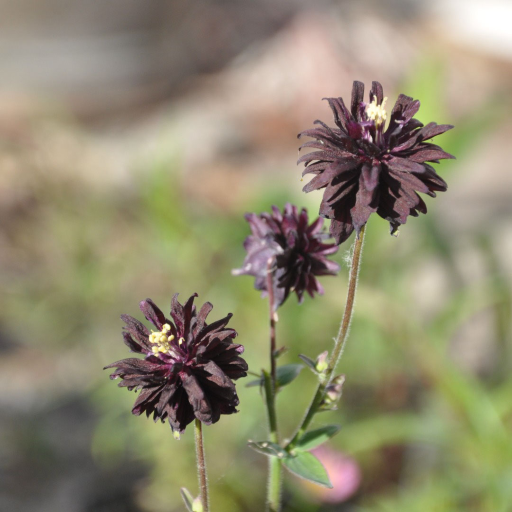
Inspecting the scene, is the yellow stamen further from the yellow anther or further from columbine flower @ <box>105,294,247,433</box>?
the yellow anther

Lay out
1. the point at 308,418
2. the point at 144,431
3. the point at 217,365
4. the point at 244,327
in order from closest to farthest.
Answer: the point at 217,365 → the point at 308,418 → the point at 144,431 → the point at 244,327

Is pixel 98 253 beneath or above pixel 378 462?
above

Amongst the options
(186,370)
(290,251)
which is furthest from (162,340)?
(290,251)

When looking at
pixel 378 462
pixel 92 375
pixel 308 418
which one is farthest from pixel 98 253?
pixel 308 418

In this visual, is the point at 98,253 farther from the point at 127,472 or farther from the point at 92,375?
the point at 127,472

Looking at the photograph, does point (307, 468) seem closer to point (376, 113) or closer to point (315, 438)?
point (315, 438)

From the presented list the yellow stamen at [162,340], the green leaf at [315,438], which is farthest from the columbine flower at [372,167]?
the green leaf at [315,438]
